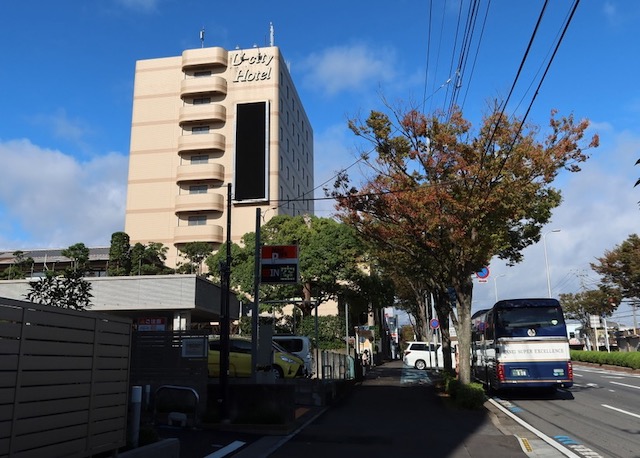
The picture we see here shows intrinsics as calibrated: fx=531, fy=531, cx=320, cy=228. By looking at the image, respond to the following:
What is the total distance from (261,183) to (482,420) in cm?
954

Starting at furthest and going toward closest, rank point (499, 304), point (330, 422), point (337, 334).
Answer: point (337, 334)
point (499, 304)
point (330, 422)

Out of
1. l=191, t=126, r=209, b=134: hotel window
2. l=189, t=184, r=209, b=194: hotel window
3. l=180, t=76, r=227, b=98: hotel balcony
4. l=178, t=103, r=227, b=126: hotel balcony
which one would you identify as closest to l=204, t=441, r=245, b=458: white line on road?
l=189, t=184, r=209, b=194: hotel window

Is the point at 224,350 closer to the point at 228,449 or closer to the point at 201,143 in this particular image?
the point at 228,449

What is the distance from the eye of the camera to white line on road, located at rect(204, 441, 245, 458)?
344 inches

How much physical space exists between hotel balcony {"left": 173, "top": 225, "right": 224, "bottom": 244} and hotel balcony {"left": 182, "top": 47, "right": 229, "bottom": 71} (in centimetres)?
1812

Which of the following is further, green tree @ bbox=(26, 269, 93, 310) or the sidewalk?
green tree @ bbox=(26, 269, 93, 310)

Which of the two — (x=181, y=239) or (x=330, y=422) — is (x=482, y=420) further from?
(x=181, y=239)

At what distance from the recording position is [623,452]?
9047mm

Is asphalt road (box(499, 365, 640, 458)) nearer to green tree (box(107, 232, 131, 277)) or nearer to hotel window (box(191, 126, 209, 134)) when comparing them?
green tree (box(107, 232, 131, 277))

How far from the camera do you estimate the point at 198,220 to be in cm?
5575

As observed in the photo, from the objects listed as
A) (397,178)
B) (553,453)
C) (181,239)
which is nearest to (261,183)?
(397,178)

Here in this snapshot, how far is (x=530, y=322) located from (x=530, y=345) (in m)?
0.80

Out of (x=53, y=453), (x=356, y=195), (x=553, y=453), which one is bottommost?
(x=553, y=453)

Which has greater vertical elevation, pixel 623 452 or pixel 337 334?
pixel 337 334
